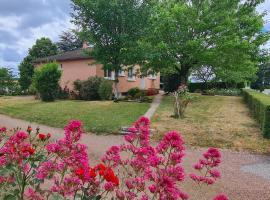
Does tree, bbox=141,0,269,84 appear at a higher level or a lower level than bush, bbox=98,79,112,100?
higher

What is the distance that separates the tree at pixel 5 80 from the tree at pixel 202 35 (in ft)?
60.1

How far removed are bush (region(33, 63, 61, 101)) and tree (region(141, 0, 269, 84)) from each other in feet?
→ 22.9

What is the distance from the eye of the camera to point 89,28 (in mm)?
23016

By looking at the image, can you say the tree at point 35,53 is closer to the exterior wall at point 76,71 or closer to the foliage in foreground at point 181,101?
the exterior wall at point 76,71

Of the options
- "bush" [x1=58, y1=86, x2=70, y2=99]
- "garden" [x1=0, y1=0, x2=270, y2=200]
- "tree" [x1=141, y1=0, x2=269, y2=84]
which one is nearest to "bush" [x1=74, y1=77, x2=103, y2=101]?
"garden" [x1=0, y1=0, x2=270, y2=200]

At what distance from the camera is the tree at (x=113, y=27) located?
2164 centimetres

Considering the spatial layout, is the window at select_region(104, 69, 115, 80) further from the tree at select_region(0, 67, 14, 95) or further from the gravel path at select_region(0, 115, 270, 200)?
the gravel path at select_region(0, 115, 270, 200)

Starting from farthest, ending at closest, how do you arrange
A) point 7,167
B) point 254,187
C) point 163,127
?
point 163,127 → point 254,187 → point 7,167

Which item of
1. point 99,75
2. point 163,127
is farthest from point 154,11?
point 163,127

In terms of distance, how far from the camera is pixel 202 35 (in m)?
23.2

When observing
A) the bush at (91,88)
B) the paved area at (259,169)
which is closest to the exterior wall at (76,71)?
the bush at (91,88)

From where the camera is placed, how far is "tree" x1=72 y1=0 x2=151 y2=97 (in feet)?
71.0

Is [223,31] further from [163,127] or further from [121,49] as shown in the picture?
[163,127]

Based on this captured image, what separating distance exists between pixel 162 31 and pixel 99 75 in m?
8.00
